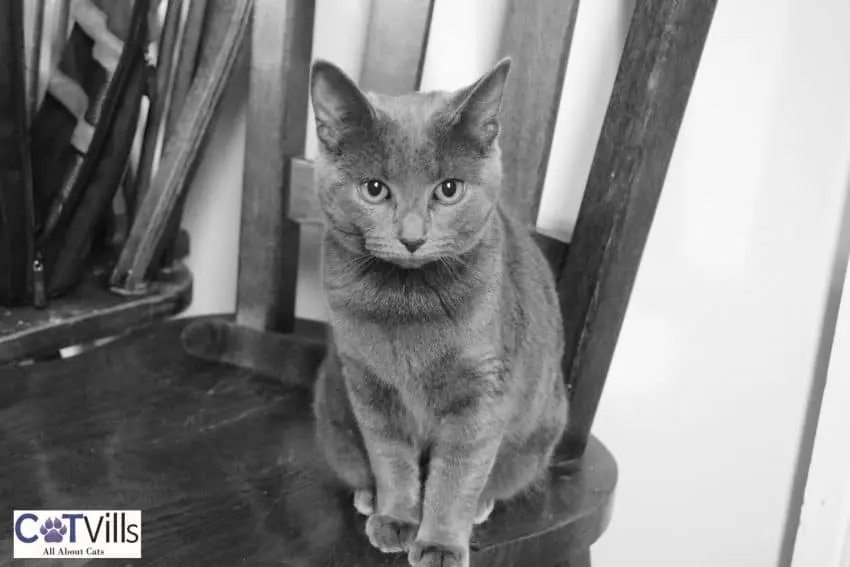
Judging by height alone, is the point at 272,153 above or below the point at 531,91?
below

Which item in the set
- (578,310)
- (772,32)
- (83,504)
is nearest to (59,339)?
(83,504)

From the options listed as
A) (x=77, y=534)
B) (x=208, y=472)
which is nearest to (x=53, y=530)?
(x=77, y=534)

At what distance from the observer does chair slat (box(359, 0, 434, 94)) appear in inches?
33.3

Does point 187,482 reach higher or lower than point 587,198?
lower

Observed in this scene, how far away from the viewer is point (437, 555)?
2.03 feet

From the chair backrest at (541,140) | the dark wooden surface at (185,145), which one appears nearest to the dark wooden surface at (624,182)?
the chair backrest at (541,140)

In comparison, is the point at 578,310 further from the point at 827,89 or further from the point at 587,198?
the point at 827,89

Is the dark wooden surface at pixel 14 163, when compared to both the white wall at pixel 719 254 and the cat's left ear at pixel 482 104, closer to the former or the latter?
the white wall at pixel 719 254

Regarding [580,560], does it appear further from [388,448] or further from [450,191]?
[450,191]

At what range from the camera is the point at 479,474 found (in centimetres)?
65

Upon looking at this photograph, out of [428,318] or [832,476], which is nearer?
[428,318]

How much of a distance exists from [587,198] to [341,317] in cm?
27

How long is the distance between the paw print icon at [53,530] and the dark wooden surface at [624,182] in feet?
1.54

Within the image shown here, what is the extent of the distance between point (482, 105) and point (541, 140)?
9.4 inches
